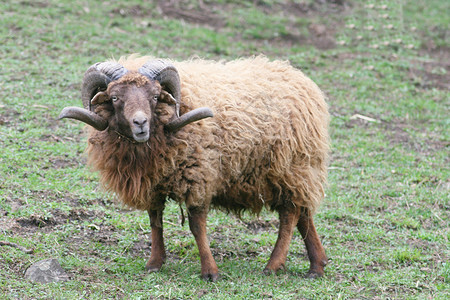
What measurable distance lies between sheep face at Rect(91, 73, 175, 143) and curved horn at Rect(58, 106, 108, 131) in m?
0.11

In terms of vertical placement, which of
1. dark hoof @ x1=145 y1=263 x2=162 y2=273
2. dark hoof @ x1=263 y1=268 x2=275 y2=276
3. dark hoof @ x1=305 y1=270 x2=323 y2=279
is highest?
dark hoof @ x1=145 y1=263 x2=162 y2=273

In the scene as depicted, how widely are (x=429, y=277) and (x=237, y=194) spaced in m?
2.35

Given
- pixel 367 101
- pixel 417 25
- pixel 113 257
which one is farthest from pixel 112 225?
pixel 417 25

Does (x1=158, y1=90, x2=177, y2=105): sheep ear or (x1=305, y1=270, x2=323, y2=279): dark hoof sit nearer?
(x1=158, y1=90, x2=177, y2=105): sheep ear

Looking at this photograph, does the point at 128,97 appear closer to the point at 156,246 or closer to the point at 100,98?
the point at 100,98

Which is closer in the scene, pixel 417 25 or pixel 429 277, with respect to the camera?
pixel 429 277

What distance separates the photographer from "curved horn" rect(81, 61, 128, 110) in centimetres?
620

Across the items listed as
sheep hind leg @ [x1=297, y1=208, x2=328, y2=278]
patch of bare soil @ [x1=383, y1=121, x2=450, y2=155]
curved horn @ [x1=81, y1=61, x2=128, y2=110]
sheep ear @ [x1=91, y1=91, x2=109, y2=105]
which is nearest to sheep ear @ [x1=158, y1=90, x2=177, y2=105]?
curved horn @ [x1=81, y1=61, x2=128, y2=110]

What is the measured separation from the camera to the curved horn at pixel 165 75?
6211mm

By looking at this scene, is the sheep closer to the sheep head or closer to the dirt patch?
the sheep head

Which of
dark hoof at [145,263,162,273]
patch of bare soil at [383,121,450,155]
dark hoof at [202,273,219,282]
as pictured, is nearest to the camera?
dark hoof at [202,273,219,282]

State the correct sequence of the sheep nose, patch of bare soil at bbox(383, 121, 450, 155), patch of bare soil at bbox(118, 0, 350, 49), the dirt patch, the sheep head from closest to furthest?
the sheep nose, the sheep head, patch of bare soil at bbox(383, 121, 450, 155), patch of bare soil at bbox(118, 0, 350, 49), the dirt patch

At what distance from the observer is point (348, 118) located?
12070 mm

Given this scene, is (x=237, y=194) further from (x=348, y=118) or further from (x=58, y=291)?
(x=348, y=118)
